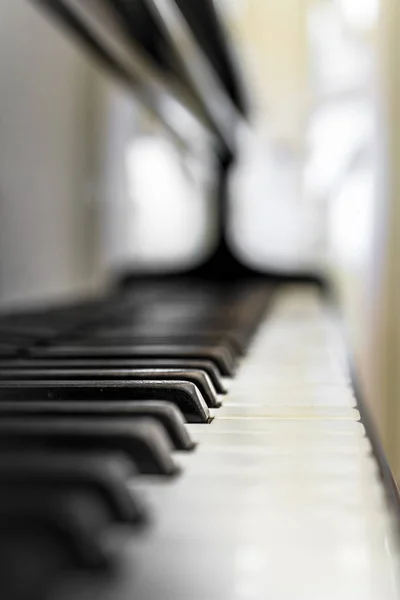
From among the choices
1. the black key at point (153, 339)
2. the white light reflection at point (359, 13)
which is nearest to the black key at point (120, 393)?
the black key at point (153, 339)

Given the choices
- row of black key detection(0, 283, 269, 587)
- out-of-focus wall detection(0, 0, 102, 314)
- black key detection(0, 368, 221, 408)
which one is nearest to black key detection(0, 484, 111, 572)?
row of black key detection(0, 283, 269, 587)

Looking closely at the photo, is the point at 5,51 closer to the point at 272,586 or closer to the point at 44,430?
the point at 44,430

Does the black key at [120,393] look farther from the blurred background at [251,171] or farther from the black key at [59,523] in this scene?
the blurred background at [251,171]

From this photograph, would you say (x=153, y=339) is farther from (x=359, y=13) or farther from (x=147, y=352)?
(x=359, y=13)

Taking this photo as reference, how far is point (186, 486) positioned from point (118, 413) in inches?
2.6

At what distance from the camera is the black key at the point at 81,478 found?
10.7 inches

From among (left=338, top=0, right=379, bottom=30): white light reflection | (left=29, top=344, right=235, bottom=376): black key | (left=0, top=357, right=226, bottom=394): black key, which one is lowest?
(left=29, top=344, right=235, bottom=376): black key

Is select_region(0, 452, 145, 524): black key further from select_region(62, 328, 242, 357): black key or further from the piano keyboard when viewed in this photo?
select_region(62, 328, 242, 357): black key

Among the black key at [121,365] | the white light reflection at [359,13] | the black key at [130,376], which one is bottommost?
the black key at [121,365]

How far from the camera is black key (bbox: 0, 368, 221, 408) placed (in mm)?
518

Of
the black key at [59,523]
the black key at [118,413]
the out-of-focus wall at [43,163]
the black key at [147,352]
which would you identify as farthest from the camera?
the out-of-focus wall at [43,163]

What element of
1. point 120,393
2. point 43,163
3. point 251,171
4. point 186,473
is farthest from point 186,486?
point 251,171

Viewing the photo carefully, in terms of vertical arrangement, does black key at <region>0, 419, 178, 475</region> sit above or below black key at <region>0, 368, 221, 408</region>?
above

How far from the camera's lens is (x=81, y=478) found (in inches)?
10.8
